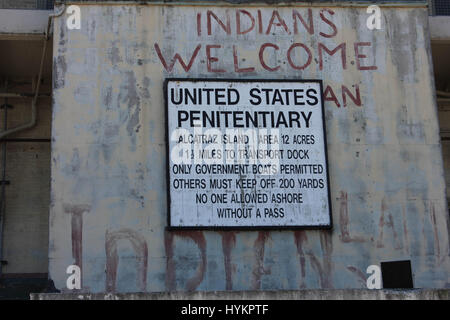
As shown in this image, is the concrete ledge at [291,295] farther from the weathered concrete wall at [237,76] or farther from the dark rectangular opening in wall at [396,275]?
the dark rectangular opening in wall at [396,275]

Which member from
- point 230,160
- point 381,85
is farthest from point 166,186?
point 381,85

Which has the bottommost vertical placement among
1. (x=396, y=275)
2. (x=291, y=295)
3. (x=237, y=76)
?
→ (x=291, y=295)

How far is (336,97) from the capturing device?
54.6ft

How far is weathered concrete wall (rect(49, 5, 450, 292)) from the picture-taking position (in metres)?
15.5

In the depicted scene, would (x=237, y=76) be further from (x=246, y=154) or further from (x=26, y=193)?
(x=26, y=193)

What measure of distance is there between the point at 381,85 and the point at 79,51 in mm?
5759

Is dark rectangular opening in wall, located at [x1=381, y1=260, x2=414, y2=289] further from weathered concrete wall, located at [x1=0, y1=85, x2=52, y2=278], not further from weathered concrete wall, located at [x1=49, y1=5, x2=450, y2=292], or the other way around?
weathered concrete wall, located at [x1=0, y1=85, x2=52, y2=278]

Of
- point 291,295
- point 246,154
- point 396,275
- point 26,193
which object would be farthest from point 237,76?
point 26,193

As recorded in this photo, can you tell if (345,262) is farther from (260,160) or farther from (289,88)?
(289,88)

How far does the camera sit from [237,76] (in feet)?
54.5

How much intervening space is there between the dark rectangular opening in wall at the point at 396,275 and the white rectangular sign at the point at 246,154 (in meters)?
1.32

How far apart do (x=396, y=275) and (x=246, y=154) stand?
11.3 feet

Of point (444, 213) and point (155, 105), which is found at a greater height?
point (155, 105)

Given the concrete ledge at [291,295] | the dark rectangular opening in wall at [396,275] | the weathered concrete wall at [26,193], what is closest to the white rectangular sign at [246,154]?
the dark rectangular opening in wall at [396,275]
